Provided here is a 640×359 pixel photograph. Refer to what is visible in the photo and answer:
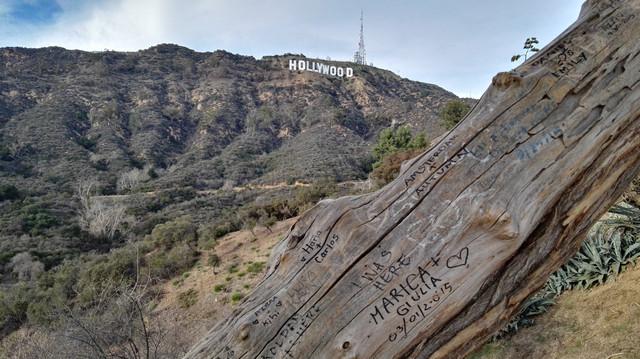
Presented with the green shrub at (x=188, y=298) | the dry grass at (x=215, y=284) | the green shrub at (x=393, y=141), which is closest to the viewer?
the dry grass at (x=215, y=284)

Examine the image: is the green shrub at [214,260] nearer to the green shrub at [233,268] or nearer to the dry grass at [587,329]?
the green shrub at [233,268]

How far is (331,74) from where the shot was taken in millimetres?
73188

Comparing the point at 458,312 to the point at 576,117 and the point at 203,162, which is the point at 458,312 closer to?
the point at 576,117

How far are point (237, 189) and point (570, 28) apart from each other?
35.4m

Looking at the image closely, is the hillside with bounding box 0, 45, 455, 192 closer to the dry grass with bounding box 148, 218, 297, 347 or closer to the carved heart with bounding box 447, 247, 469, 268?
the dry grass with bounding box 148, 218, 297, 347

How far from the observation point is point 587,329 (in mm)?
4270

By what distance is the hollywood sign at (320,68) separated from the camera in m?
73.2

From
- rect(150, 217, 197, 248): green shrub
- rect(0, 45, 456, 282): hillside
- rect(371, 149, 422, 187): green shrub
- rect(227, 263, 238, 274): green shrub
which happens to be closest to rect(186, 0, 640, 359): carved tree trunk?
rect(227, 263, 238, 274): green shrub

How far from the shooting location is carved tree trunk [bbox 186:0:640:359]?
3.98ft

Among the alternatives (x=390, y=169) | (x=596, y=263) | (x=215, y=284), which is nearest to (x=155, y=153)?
(x=390, y=169)

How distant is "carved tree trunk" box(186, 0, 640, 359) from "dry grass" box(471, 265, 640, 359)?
3.44 m

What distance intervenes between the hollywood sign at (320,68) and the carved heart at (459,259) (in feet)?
242

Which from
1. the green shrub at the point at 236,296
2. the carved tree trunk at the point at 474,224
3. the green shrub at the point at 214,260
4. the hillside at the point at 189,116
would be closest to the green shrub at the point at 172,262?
the green shrub at the point at 214,260

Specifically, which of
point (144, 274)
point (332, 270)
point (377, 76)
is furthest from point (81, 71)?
point (332, 270)
